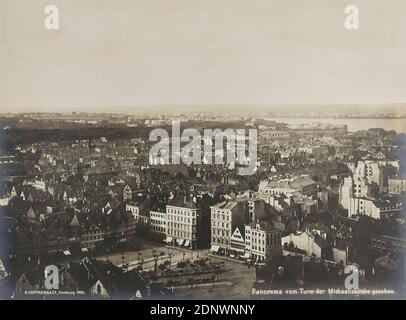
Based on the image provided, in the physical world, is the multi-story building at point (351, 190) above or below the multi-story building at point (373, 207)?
above

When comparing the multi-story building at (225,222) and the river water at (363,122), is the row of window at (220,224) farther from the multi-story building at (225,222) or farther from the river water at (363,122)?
the river water at (363,122)

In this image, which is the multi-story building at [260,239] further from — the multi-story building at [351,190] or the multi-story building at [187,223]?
the multi-story building at [351,190]

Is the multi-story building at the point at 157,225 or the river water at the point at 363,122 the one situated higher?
the river water at the point at 363,122

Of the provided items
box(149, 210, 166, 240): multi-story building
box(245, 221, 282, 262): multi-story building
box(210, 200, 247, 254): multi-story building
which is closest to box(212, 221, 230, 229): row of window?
box(210, 200, 247, 254): multi-story building

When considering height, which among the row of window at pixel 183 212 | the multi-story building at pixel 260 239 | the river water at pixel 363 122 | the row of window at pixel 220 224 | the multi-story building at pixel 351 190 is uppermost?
the river water at pixel 363 122

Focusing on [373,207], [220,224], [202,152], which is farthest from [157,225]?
[373,207]

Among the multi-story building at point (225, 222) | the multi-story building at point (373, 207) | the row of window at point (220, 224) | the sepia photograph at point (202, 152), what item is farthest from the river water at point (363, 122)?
the row of window at point (220, 224)

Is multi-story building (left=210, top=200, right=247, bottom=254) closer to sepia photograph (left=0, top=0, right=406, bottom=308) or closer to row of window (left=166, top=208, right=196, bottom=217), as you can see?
sepia photograph (left=0, top=0, right=406, bottom=308)

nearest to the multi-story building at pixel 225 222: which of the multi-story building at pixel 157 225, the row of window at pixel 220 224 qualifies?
the row of window at pixel 220 224
